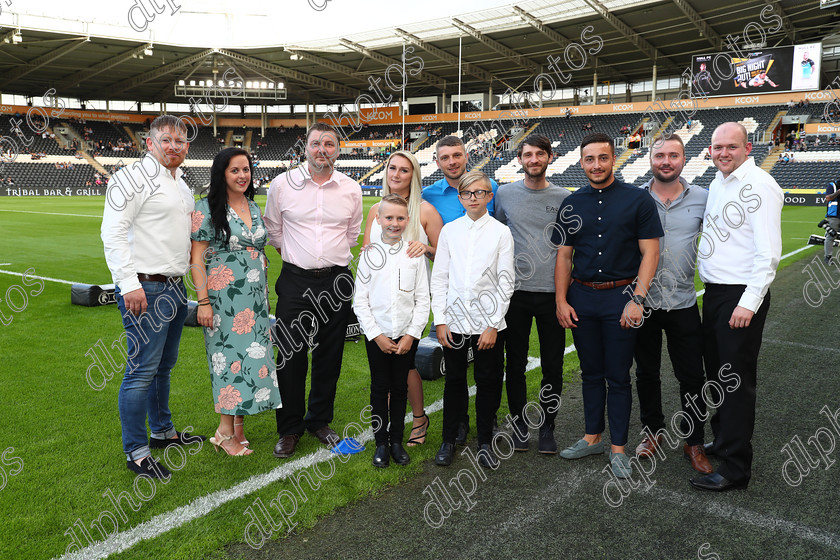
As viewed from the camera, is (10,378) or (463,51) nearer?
(10,378)

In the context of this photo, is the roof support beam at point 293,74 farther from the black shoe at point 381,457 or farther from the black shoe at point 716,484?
the black shoe at point 716,484

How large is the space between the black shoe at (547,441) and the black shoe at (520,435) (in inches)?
3.9

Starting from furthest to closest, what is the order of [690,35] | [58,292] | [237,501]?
[690,35], [58,292], [237,501]

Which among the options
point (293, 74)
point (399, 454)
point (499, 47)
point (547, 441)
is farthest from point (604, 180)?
point (293, 74)

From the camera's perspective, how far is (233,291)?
3424 millimetres

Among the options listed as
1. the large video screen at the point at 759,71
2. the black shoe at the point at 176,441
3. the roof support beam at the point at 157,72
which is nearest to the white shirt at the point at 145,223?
the black shoe at the point at 176,441

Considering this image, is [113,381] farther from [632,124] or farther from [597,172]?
[632,124]

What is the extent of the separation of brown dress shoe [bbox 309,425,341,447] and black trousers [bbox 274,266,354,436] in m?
0.04

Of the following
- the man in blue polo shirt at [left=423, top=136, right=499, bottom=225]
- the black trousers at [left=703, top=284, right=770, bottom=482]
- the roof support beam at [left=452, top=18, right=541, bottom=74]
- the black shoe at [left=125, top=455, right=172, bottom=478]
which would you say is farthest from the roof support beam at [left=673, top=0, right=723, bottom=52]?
the black shoe at [left=125, top=455, right=172, bottom=478]

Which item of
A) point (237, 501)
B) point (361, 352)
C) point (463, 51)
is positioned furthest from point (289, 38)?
point (237, 501)

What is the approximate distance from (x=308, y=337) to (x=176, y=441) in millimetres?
1091

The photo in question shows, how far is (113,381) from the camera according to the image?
15.7ft

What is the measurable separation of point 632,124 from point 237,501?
42462mm

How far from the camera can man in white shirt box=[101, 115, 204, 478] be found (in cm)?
308
